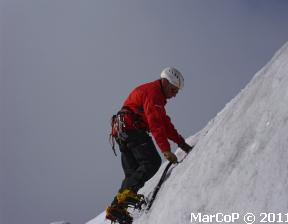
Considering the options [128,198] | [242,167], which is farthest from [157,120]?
[242,167]

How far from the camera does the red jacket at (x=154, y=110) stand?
8422 millimetres

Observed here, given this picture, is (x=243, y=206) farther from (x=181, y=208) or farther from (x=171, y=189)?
(x=171, y=189)

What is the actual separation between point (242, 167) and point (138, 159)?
3.54 metres

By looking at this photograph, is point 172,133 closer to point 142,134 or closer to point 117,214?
point 142,134

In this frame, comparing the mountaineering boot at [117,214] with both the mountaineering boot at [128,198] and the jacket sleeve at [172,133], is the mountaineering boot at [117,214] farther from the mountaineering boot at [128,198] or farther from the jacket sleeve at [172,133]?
the jacket sleeve at [172,133]

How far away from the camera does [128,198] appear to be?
8773 millimetres

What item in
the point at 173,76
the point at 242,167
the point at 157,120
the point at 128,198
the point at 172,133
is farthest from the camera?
the point at 172,133

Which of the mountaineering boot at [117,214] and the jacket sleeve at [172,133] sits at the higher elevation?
the jacket sleeve at [172,133]

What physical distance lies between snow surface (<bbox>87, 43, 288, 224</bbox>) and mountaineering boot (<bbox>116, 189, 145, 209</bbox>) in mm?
593

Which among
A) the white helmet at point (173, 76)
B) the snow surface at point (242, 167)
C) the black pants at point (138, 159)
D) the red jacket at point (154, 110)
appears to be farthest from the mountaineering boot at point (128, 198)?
the white helmet at point (173, 76)

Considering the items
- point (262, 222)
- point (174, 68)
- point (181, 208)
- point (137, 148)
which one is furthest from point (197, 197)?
point (174, 68)

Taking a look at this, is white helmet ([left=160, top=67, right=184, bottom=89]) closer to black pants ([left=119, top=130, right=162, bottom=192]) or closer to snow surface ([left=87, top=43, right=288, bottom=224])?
black pants ([left=119, top=130, right=162, bottom=192])

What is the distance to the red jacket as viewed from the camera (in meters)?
8.42

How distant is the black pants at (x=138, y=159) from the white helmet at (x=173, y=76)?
1209 millimetres
